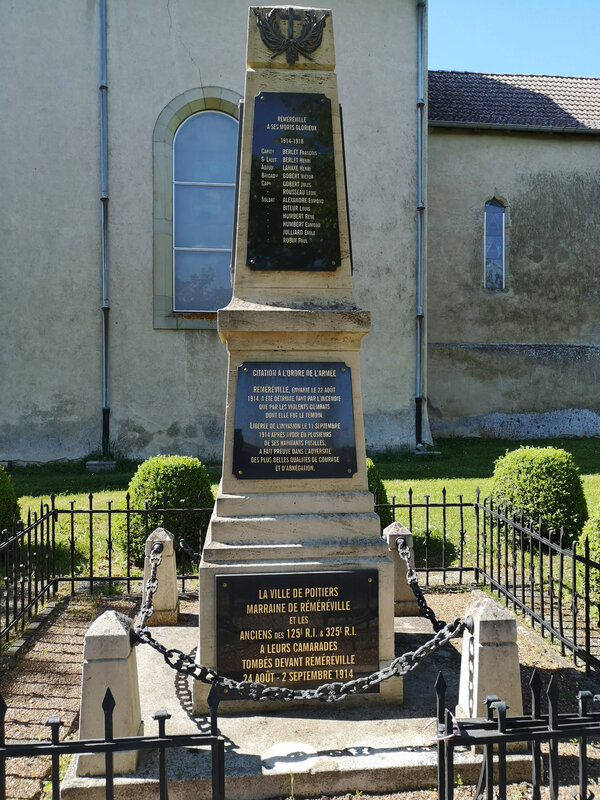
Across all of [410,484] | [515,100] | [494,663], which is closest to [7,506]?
[494,663]

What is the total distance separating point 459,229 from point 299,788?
15.5 metres

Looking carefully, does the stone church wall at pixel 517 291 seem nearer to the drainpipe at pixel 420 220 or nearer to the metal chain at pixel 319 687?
the drainpipe at pixel 420 220

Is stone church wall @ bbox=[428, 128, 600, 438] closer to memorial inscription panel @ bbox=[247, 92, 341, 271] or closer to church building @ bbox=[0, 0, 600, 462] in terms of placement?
church building @ bbox=[0, 0, 600, 462]

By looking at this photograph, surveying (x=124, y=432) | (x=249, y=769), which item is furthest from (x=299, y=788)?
(x=124, y=432)

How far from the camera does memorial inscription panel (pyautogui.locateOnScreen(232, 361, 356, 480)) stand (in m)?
4.20

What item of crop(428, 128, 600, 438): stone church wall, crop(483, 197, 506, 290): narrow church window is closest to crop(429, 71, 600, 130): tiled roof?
crop(428, 128, 600, 438): stone church wall

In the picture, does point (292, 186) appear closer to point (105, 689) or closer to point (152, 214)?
point (105, 689)

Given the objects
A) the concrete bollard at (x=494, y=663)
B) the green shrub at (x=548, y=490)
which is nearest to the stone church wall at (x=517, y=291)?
the green shrub at (x=548, y=490)

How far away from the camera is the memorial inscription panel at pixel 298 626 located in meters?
3.93

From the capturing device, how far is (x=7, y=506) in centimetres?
689

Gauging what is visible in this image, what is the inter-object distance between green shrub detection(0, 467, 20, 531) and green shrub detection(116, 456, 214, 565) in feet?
3.69

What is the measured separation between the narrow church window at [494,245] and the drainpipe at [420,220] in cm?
433

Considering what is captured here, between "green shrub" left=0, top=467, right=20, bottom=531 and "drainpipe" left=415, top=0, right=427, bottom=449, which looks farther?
"drainpipe" left=415, top=0, right=427, bottom=449

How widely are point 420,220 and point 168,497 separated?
8.59 m
